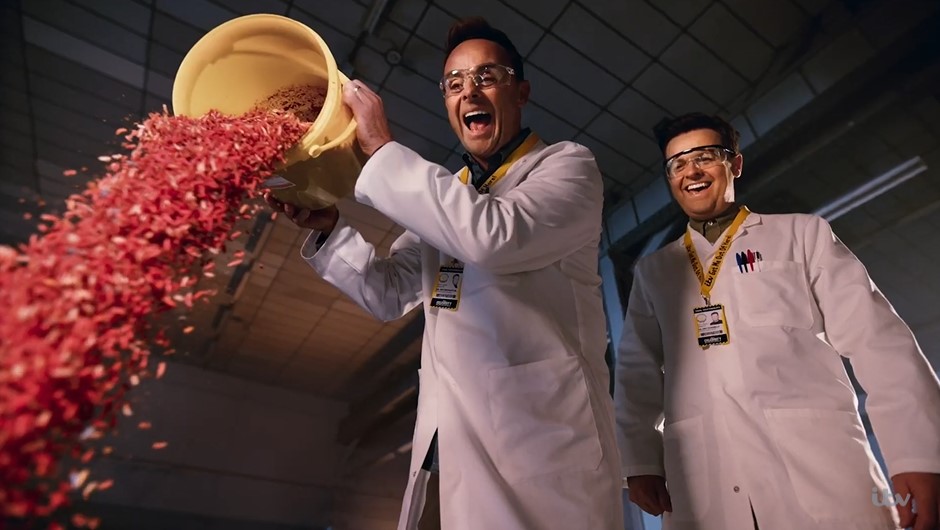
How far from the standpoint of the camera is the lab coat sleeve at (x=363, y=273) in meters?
1.30

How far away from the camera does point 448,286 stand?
3.74 ft

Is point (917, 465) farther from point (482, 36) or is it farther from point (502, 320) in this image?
point (482, 36)

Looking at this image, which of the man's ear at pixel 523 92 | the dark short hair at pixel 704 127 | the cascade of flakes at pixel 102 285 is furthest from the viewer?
the dark short hair at pixel 704 127

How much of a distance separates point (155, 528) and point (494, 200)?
20.7 ft

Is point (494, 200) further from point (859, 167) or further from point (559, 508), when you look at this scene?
point (859, 167)

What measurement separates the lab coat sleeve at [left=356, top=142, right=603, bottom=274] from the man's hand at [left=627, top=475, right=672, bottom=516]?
796mm

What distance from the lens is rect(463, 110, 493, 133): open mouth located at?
1295mm

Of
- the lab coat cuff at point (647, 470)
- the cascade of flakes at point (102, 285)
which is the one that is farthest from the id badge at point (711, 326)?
the cascade of flakes at point (102, 285)

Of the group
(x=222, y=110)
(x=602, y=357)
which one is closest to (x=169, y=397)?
(x=222, y=110)

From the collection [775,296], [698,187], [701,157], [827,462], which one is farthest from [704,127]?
[827,462]

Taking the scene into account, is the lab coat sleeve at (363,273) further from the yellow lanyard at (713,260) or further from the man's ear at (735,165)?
the man's ear at (735,165)

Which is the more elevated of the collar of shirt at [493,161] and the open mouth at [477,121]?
the open mouth at [477,121]

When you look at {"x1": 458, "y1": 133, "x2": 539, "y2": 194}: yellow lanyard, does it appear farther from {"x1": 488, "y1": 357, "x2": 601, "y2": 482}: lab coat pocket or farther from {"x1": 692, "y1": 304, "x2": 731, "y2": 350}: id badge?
{"x1": 692, "y1": 304, "x2": 731, "y2": 350}: id badge

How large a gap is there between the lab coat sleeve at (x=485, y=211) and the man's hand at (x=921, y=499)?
842 millimetres
